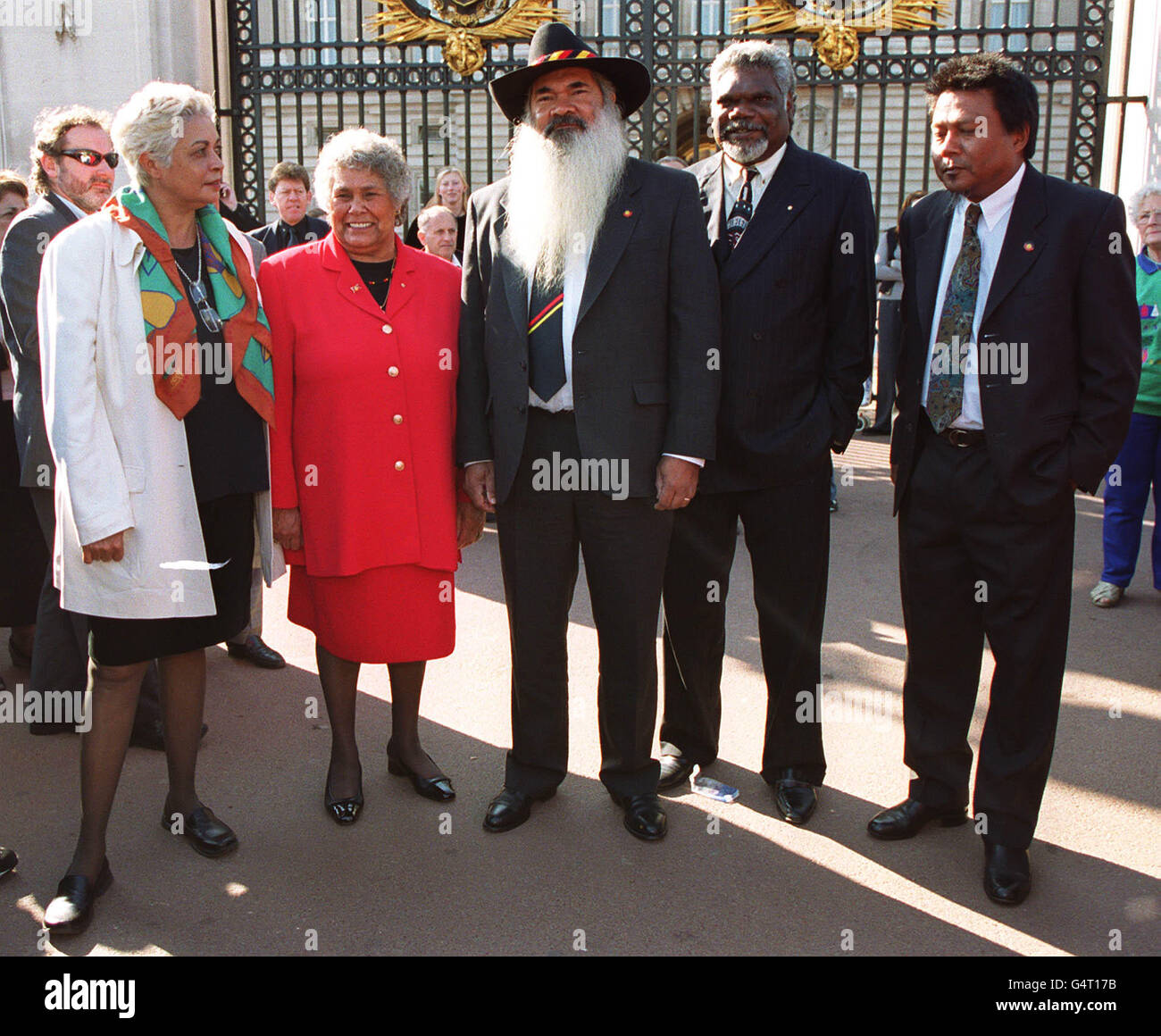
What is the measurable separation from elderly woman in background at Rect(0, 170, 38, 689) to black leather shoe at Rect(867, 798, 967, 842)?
10.7ft

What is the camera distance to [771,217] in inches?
131

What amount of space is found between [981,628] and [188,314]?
2.40 meters

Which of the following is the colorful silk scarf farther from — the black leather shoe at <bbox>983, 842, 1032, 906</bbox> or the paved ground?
the black leather shoe at <bbox>983, 842, 1032, 906</bbox>

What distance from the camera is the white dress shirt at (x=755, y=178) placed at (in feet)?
11.1

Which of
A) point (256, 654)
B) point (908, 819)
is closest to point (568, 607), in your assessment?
point (908, 819)

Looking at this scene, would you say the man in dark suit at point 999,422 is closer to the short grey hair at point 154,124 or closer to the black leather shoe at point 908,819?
the black leather shoe at point 908,819

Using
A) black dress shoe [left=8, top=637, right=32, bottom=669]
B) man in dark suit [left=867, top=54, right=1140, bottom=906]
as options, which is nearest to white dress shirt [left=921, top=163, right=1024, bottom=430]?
man in dark suit [left=867, top=54, right=1140, bottom=906]

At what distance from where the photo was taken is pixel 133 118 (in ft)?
9.43

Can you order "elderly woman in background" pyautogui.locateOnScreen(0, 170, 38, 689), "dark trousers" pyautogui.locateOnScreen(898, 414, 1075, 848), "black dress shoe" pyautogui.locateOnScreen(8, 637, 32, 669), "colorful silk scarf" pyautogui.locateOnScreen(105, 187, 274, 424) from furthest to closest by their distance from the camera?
"black dress shoe" pyautogui.locateOnScreen(8, 637, 32, 669) → "elderly woman in background" pyautogui.locateOnScreen(0, 170, 38, 689) → "dark trousers" pyautogui.locateOnScreen(898, 414, 1075, 848) → "colorful silk scarf" pyautogui.locateOnScreen(105, 187, 274, 424)

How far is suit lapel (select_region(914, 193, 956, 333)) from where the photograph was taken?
3176 mm

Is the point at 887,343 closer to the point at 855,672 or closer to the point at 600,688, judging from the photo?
the point at 855,672

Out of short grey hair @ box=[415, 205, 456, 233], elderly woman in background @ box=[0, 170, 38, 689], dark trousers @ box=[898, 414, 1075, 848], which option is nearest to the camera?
dark trousers @ box=[898, 414, 1075, 848]

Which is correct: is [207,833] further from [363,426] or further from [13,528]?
[13,528]

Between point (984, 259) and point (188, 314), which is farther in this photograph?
point (984, 259)
